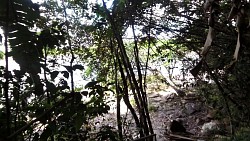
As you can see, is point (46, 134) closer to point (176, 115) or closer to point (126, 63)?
point (126, 63)

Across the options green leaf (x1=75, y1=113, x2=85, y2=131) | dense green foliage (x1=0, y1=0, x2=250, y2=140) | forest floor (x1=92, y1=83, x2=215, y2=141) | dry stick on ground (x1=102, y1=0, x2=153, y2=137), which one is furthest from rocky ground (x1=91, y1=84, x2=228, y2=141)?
green leaf (x1=75, y1=113, x2=85, y2=131)

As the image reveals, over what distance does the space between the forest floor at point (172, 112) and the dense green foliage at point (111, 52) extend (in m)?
1.09

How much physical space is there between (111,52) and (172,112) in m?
3.83

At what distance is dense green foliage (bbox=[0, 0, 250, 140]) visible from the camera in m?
1.16

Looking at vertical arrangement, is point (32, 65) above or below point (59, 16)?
below

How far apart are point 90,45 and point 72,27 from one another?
357 mm

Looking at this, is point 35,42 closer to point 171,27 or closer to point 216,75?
point 171,27

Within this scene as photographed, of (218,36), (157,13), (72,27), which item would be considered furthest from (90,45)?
(218,36)

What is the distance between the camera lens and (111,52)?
359 cm

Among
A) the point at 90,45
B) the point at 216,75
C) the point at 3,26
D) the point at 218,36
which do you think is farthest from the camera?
the point at 216,75

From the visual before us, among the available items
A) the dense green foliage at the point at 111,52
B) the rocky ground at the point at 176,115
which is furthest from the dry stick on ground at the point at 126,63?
the rocky ground at the point at 176,115

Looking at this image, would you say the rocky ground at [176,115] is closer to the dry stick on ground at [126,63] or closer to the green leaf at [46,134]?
the dry stick on ground at [126,63]

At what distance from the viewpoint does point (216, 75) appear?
4184 millimetres

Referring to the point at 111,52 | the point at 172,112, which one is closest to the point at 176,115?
the point at 172,112
